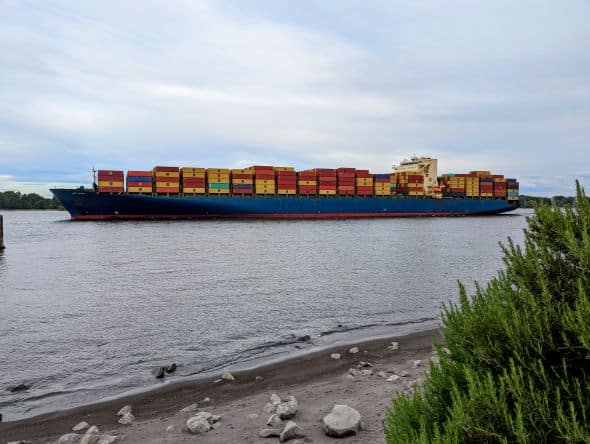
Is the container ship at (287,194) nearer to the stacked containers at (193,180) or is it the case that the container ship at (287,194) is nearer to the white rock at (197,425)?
the stacked containers at (193,180)

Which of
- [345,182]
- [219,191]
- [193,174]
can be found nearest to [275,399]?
[219,191]

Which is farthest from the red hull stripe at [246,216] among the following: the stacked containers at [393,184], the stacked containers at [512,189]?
the stacked containers at [512,189]

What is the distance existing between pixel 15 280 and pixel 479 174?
315 ft

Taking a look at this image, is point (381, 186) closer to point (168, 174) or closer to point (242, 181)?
point (242, 181)

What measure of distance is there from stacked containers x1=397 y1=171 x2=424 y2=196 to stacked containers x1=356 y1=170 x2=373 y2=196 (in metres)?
9.62

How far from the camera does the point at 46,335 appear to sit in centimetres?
1291

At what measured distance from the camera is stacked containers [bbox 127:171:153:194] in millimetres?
69875

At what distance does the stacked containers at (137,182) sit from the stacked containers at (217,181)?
10863 mm

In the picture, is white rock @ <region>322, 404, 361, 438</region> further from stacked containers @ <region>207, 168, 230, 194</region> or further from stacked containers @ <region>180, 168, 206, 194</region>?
stacked containers @ <region>207, 168, 230, 194</region>

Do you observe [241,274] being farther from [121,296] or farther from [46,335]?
[46,335]

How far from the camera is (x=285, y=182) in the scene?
259 ft

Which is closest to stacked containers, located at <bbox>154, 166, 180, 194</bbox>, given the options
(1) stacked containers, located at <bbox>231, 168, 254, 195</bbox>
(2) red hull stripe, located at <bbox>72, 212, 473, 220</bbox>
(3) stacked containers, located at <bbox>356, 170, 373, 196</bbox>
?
(2) red hull stripe, located at <bbox>72, 212, 473, 220</bbox>

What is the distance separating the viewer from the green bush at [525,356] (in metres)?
2.50

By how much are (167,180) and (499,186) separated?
254 ft
